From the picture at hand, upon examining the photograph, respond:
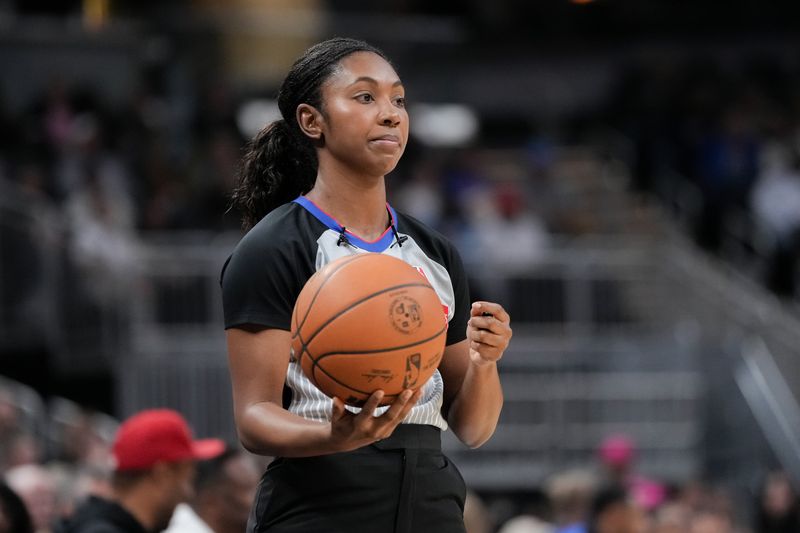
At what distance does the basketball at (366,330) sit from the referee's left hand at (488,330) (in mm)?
321

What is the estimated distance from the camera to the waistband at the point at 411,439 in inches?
143

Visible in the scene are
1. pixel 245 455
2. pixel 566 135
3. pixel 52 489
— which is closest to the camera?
pixel 245 455

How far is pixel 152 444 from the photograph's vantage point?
20.2 ft

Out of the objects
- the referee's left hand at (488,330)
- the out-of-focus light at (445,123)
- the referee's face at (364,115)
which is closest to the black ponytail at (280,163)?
the referee's face at (364,115)

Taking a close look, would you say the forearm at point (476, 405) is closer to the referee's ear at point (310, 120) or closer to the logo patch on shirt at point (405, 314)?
the logo patch on shirt at point (405, 314)

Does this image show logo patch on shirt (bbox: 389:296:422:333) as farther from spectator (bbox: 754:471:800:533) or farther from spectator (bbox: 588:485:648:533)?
spectator (bbox: 754:471:800:533)

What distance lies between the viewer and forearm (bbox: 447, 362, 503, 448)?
12.6ft

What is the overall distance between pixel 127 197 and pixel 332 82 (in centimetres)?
1249

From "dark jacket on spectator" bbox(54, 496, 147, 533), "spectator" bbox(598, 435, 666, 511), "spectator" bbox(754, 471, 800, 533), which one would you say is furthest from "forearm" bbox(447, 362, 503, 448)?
"spectator" bbox(754, 471, 800, 533)

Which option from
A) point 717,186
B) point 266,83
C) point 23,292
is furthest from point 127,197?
point 717,186

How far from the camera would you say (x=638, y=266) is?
16547 millimetres

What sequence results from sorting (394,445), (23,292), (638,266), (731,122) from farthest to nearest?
(731,122), (638,266), (23,292), (394,445)

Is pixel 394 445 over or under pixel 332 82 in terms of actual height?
under

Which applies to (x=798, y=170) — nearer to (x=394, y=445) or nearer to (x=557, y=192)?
(x=557, y=192)
